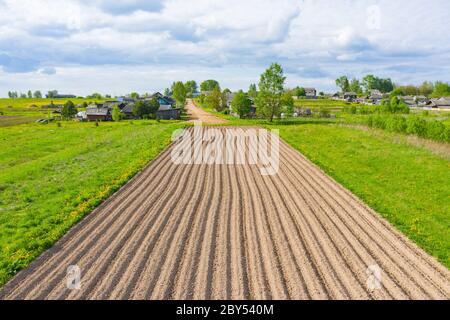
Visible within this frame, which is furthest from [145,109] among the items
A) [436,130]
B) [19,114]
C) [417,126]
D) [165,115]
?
[436,130]

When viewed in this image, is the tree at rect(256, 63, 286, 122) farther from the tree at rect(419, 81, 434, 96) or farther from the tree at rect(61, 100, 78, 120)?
the tree at rect(419, 81, 434, 96)

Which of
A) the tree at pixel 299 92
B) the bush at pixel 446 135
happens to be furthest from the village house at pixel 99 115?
the tree at pixel 299 92

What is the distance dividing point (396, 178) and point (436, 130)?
18.1 m

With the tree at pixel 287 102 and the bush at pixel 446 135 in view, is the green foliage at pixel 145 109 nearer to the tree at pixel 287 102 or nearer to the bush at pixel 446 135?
the tree at pixel 287 102

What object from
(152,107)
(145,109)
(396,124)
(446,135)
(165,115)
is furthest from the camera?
(165,115)

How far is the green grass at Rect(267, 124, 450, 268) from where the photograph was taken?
14.7 m

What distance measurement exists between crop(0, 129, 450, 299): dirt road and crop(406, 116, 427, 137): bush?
25.6m

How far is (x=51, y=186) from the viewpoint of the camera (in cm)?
2153

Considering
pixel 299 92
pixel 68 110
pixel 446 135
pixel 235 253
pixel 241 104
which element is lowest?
pixel 235 253

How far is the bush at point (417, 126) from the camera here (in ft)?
128

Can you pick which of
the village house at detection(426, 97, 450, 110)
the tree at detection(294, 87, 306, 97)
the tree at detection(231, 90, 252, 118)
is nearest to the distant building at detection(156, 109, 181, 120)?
the tree at detection(231, 90, 252, 118)

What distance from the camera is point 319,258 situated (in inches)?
478

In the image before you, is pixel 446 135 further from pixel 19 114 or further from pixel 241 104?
pixel 19 114
